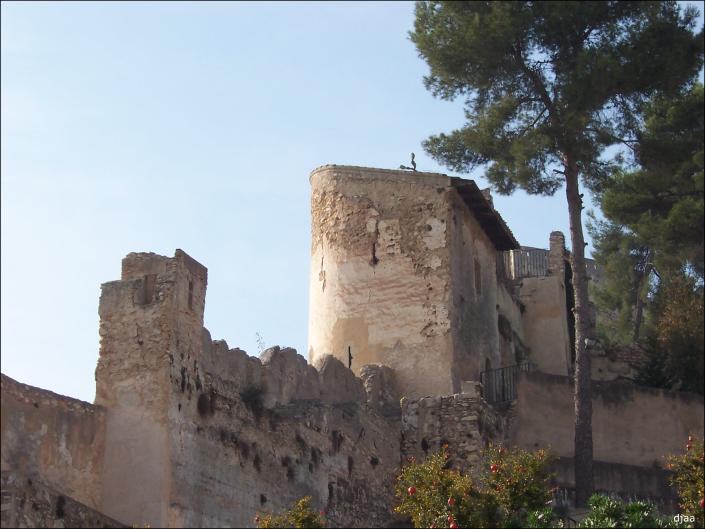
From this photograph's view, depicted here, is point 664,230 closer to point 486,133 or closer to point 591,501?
point 486,133

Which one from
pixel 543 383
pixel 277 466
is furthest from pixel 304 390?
pixel 543 383

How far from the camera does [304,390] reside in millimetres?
20484

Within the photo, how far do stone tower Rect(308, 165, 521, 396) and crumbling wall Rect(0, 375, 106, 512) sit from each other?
8.73m

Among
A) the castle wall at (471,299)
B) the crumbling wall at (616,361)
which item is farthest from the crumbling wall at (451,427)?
the crumbling wall at (616,361)

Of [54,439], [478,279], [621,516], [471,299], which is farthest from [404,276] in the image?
[54,439]

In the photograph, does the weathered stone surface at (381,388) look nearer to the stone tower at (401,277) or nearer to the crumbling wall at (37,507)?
the stone tower at (401,277)

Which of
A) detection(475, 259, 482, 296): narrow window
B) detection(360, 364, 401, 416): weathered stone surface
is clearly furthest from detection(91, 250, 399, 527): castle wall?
detection(475, 259, 482, 296): narrow window

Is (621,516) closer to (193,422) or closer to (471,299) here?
(193,422)

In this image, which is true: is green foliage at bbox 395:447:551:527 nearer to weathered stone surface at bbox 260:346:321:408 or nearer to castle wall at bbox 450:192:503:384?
weathered stone surface at bbox 260:346:321:408

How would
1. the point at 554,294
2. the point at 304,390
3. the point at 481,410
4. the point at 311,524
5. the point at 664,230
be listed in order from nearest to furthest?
1. the point at 311,524
2. the point at 304,390
3. the point at 481,410
4. the point at 664,230
5. the point at 554,294

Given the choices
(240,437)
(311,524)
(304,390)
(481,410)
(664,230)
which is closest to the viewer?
(311,524)

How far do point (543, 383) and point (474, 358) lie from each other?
4.37ft

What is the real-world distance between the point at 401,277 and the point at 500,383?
2.62 meters

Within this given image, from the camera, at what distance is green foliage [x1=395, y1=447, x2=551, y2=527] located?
16.7 metres
